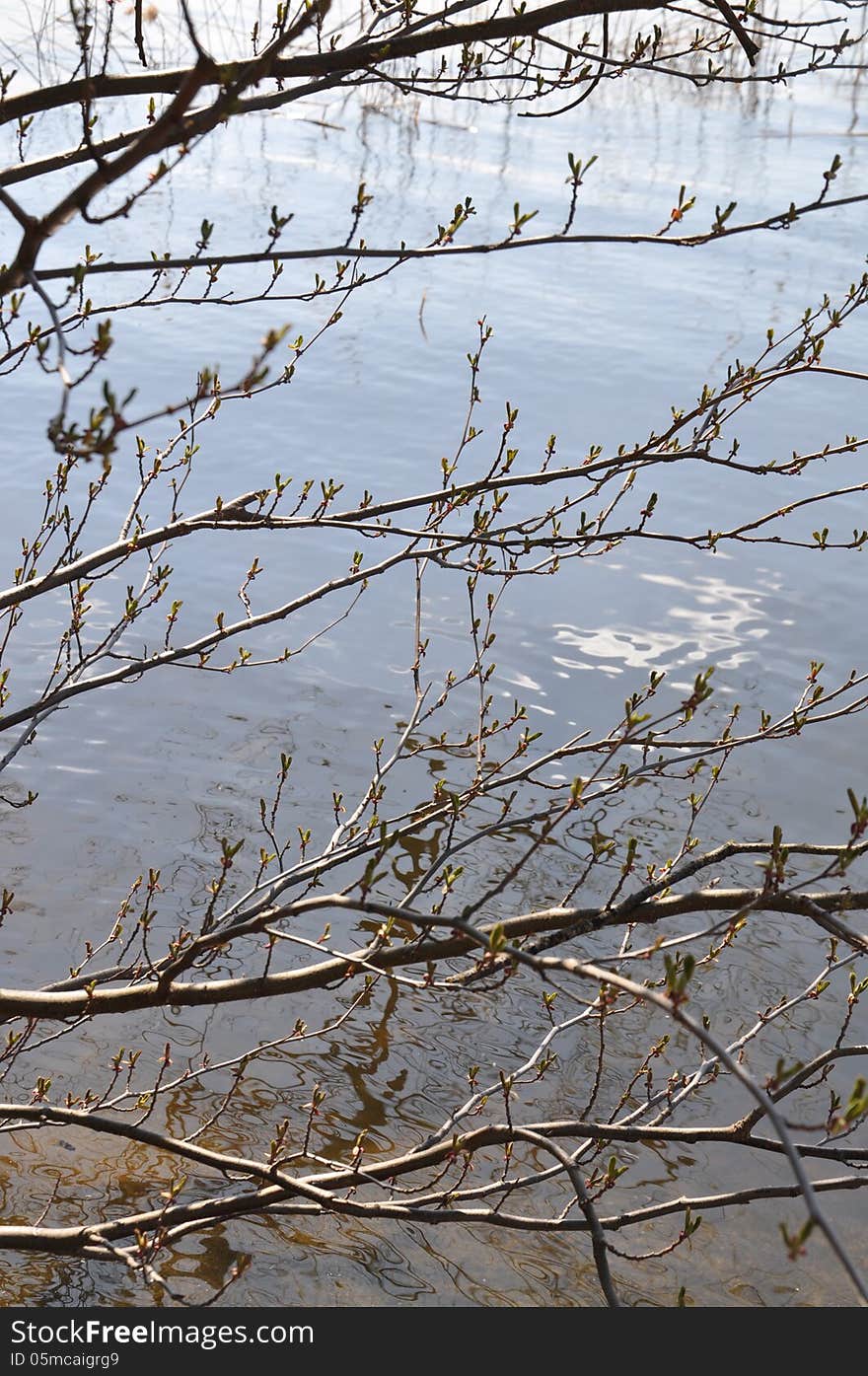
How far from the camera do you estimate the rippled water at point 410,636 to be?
3.96 meters

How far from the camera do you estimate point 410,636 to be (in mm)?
7547

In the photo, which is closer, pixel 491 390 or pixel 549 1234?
pixel 549 1234

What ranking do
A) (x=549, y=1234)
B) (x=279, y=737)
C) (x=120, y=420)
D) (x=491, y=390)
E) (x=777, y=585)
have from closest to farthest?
(x=120, y=420) < (x=549, y=1234) < (x=279, y=737) < (x=777, y=585) < (x=491, y=390)

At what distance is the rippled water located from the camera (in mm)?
3961

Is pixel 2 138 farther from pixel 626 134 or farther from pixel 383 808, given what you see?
pixel 383 808

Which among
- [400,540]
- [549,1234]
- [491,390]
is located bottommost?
[549,1234]

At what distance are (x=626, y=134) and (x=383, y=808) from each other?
1925 cm

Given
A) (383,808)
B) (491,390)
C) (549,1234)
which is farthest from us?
(491,390)
